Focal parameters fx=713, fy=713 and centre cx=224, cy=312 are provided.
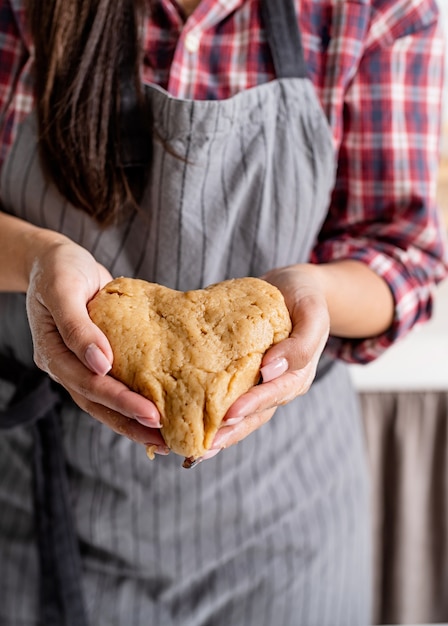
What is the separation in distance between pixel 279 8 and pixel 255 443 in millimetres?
605

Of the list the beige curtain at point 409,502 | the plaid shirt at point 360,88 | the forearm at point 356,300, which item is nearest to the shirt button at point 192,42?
the plaid shirt at point 360,88

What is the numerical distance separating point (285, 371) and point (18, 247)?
377 mm

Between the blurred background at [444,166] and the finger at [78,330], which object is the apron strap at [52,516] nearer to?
the finger at [78,330]

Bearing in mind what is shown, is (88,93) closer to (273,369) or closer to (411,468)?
(273,369)

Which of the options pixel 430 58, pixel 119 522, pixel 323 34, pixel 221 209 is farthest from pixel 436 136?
pixel 119 522

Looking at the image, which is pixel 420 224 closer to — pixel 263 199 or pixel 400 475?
pixel 263 199

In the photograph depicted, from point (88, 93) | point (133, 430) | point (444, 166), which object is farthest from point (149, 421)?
point (444, 166)

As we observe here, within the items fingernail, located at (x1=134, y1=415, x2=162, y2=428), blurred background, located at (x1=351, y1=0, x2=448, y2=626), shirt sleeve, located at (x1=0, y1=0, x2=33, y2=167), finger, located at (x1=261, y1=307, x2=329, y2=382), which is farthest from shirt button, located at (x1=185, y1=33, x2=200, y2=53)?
blurred background, located at (x1=351, y1=0, x2=448, y2=626)

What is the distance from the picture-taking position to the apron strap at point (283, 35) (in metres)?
0.94

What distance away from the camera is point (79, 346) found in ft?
2.13

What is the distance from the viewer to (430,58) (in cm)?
100

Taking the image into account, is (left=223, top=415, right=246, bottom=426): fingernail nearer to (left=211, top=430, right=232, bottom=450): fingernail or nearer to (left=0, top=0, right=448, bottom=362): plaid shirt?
(left=211, top=430, right=232, bottom=450): fingernail

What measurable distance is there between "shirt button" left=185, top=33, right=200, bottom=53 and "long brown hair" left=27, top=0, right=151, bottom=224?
0.07m

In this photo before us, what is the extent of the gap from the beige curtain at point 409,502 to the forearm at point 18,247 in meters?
0.82
